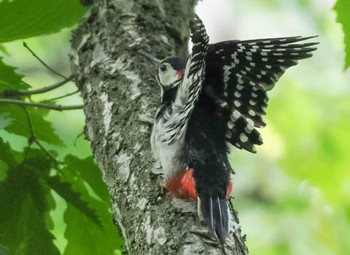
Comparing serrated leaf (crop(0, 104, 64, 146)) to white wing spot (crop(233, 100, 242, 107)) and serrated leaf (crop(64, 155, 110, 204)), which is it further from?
white wing spot (crop(233, 100, 242, 107))

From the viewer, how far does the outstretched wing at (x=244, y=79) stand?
6.37 ft

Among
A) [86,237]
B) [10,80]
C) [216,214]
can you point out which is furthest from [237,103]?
[10,80]

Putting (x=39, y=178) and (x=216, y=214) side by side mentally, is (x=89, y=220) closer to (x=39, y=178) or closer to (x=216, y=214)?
(x=39, y=178)

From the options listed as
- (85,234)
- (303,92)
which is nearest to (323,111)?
(303,92)

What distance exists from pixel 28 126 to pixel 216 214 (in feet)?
2.68

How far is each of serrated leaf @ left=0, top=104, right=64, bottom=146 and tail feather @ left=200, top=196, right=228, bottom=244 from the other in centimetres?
65

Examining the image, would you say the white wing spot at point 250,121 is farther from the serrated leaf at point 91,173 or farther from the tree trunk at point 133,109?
the serrated leaf at point 91,173

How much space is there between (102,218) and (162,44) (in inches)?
22.7

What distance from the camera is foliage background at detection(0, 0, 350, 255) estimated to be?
217cm

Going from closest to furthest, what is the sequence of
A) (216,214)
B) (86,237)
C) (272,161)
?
1. (216,214)
2. (86,237)
3. (272,161)

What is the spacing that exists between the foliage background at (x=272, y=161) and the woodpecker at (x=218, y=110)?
332 millimetres

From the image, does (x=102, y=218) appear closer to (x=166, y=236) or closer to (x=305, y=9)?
(x=166, y=236)

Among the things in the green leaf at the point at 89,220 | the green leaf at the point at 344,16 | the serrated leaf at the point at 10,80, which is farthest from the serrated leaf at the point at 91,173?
the green leaf at the point at 344,16

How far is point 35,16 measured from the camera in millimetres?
2170
